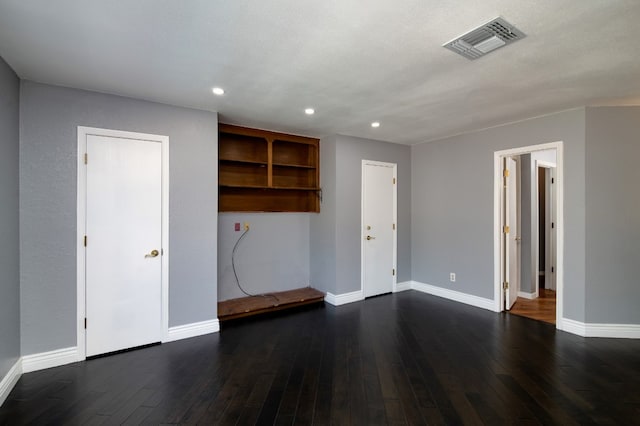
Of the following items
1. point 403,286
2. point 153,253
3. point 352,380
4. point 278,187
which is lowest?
point 352,380

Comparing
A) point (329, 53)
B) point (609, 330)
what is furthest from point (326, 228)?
point (609, 330)

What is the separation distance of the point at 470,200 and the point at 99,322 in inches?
187

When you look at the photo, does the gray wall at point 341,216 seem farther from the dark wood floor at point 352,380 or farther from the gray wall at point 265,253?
the dark wood floor at point 352,380

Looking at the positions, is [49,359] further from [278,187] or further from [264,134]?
[264,134]

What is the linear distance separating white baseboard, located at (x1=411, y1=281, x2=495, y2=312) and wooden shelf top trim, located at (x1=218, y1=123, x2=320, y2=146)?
2.98m

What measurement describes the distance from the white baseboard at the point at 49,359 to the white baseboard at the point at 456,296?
181 inches

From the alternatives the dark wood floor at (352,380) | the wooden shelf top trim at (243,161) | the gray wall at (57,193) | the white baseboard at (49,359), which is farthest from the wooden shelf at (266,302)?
the wooden shelf top trim at (243,161)

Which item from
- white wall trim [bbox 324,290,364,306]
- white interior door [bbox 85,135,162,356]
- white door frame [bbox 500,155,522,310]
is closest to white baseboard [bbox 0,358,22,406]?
white interior door [bbox 85,135,162,356]

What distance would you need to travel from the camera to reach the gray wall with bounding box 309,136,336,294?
4391mm

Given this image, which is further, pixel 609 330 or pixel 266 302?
pixel 266 302

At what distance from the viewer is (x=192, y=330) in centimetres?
329

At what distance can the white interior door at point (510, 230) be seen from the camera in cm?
411

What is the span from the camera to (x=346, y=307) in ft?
14.0

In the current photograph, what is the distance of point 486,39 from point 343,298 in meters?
3.53
